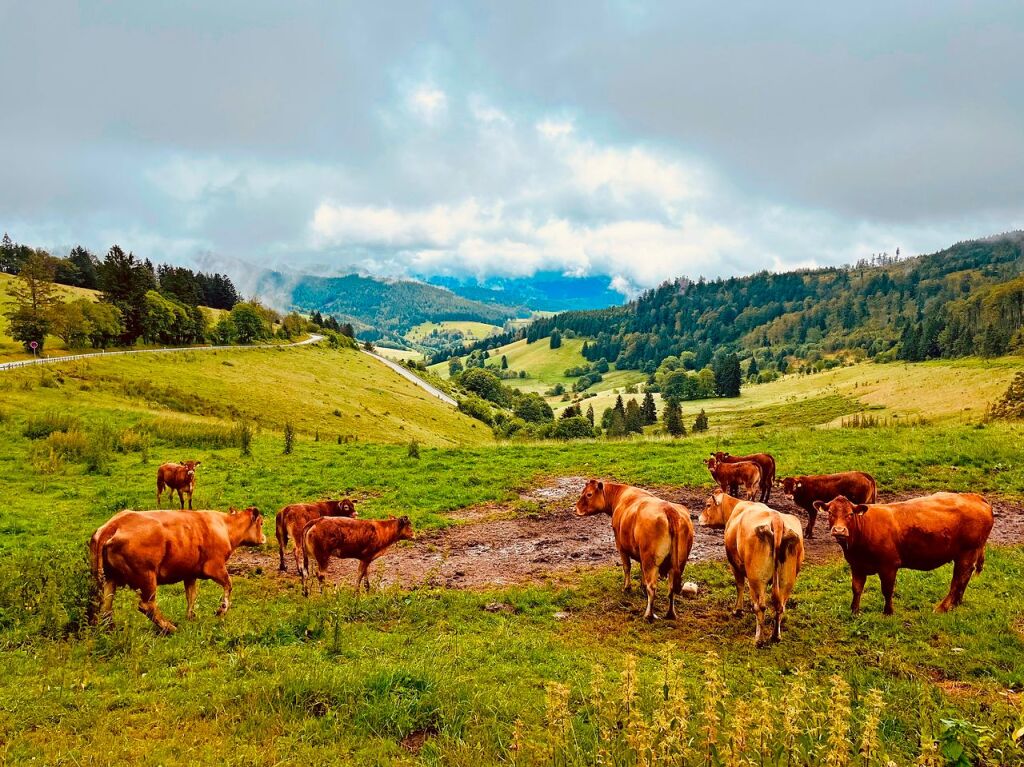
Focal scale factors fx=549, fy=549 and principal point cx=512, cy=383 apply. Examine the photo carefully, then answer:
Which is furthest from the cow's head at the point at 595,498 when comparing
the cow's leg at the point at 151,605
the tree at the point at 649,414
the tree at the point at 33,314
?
the tree at the point at 649,414

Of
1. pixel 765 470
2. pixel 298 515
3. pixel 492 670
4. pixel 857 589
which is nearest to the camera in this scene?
pixel 492 670

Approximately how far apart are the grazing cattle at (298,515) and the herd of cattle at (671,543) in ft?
1.18

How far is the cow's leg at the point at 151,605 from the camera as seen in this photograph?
337 inches

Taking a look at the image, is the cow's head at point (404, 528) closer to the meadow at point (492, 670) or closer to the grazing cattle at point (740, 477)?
the meadow at point (492, 670)

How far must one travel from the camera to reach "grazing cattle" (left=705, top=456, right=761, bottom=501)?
698 inches

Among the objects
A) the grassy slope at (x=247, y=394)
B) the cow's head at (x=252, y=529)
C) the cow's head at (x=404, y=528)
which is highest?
the grassy slope at (x=247, y=394)

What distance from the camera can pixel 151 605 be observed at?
862 centimetres

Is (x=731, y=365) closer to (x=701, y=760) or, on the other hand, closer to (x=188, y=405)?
(x=188, y=405)

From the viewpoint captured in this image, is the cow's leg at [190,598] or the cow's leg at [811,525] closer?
the cow's leg at [190,598]

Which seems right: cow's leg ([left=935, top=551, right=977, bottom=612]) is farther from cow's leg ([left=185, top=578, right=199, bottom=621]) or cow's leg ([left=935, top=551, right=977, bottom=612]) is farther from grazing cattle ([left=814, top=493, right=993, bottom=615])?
cow's leg ([left=185, top=578, right=199, bottom=621])

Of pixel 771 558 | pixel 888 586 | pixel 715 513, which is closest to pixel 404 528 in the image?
pixel 715 513

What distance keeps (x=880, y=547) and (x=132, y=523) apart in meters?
12.5

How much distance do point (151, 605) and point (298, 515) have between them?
177 inches

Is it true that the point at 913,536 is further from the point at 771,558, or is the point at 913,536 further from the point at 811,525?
the point at 811,525
